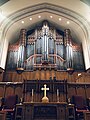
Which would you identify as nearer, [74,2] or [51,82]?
[51,82]

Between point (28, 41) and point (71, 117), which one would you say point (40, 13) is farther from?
→ point (71, 117)

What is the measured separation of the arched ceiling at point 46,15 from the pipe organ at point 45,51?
53 cm

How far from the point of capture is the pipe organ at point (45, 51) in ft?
31.8

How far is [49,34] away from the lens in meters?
10.8

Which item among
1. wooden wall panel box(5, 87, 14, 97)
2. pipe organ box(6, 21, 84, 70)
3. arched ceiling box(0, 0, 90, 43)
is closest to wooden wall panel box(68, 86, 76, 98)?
pipe organ box(6, 21, 84, 70)

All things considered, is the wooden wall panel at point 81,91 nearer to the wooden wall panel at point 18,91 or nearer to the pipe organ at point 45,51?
the pipe organ at point 45,51

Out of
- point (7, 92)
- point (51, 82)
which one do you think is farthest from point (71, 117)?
point (7, 92)

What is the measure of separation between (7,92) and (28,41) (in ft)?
15.1

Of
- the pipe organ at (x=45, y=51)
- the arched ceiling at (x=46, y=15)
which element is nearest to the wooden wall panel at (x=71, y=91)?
the pipe organ at (x=45, y=51)

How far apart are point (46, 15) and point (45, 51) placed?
308cm

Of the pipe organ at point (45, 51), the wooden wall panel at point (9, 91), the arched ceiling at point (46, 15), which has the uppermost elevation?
the arched ceiling at point (46, 15)

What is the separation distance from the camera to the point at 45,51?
9.80 meters

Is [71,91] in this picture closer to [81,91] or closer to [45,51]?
[81,91]

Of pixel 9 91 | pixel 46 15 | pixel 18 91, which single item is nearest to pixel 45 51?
pixel 46 15
